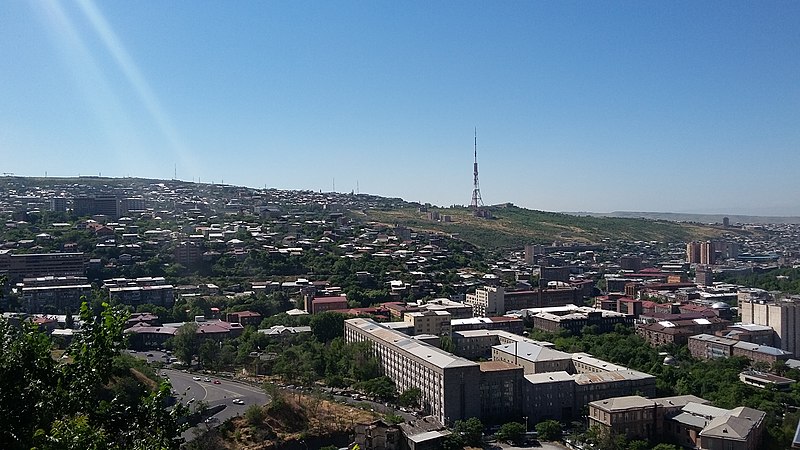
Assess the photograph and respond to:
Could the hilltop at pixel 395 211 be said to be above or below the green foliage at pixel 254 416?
above

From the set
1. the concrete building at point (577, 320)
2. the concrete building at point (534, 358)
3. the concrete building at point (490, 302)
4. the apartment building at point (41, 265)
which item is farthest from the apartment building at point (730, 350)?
the apartment building at point (41, 265)

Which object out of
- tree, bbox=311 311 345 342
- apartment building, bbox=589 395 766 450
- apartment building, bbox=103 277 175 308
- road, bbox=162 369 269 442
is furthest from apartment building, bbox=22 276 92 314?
apartment building, bbox=589 395 766 450

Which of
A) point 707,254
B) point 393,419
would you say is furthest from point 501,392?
point 707,254

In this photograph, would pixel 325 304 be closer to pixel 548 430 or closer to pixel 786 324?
pixel 548 430

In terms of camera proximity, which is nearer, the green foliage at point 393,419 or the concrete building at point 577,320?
the green foliage at point 393,419

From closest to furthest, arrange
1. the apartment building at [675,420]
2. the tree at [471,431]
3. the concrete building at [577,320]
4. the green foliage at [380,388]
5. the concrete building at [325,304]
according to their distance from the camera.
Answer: the apartment building at [675,420] → the tree at [471,431] → the green foliage at [380,388] → the concrete building at [577,320] → the concrete building at [325,304]

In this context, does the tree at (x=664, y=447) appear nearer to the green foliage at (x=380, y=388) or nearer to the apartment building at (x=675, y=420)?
the apartment building at (x=675, y=420)

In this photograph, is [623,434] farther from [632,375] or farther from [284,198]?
[284,198]
